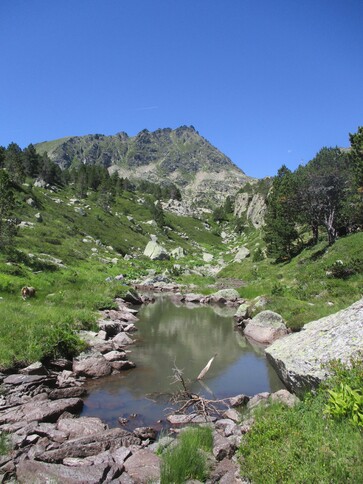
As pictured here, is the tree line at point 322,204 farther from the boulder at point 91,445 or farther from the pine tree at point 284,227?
the boulder at point 91,445

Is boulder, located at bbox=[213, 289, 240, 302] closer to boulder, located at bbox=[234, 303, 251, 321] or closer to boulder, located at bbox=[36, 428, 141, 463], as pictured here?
boulder, located at bbox=[234, 303, 251, 321]

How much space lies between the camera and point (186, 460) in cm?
870

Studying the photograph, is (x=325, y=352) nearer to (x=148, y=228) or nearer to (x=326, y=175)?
(x=326, y=175)

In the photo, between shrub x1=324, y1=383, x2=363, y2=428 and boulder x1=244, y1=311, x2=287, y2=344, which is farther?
boulder x1=244, y1=311, x2=287, y2=344

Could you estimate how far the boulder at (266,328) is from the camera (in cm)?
2336

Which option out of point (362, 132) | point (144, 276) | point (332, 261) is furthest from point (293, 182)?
point (144, 276)

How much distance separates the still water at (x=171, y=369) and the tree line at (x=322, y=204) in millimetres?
26891

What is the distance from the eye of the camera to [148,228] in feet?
363

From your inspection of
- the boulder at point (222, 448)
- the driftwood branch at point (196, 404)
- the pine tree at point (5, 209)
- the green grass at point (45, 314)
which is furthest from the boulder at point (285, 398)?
the pine tree at point (5, 209)

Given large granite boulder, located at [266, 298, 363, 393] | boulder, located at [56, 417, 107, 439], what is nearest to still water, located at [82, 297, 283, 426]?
boulder, located at [56, 417, 107, 439]

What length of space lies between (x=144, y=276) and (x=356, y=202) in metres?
32.3

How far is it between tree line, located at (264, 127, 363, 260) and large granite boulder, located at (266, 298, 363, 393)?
31.9 m

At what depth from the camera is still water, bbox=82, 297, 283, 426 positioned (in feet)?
44.4

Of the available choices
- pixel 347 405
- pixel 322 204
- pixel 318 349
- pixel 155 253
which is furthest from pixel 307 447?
pixel 155 253
